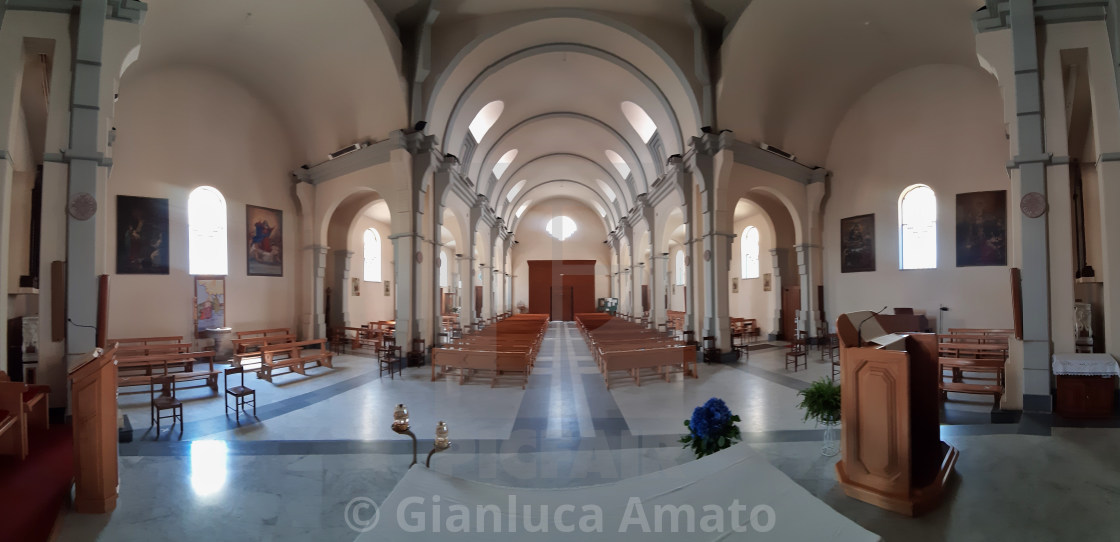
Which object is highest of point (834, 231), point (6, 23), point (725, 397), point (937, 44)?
point (937, 44)

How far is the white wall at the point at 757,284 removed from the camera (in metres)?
16.3

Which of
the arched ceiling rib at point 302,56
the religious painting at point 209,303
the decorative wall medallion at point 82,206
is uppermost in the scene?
the arched ceiling rib at point 302,56

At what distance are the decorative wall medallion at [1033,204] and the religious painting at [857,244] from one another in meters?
6.72

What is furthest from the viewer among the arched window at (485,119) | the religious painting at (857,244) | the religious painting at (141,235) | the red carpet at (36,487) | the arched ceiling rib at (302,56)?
the arched window at (485,119)

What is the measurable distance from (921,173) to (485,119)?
12.2m

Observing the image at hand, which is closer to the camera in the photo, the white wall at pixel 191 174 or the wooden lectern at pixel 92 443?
the wooden lectern at pixel 92 443

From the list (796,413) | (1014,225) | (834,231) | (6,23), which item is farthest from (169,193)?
(834,231)

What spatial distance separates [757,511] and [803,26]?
36.1 feet

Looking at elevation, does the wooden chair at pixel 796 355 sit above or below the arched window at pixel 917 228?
below

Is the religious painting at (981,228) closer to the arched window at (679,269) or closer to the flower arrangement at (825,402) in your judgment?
the flower arrangement at (825,402)

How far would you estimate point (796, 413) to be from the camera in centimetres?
589

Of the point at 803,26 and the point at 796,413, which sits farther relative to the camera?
the point at 803,26

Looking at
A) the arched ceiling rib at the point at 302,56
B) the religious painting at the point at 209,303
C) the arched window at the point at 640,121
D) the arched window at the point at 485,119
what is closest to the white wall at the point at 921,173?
the arched window at the point at 640,121

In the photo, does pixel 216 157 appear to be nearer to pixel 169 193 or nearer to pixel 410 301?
pixel 169 193
